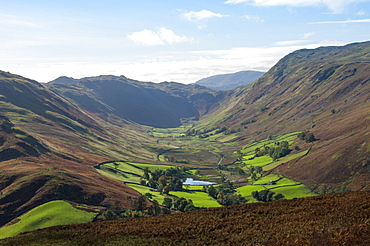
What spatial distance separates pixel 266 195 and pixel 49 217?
10718 cm

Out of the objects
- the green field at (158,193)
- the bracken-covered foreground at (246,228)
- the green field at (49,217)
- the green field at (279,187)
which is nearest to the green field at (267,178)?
the green field at (279,187)

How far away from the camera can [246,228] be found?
150ft

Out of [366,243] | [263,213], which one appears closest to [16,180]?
[263,213]

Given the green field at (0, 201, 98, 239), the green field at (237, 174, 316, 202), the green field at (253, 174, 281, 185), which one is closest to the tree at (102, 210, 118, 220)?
the green field at (0, 201, 98, 239)

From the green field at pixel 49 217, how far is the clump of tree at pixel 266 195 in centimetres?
8974

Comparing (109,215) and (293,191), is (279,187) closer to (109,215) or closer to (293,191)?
(293,191)

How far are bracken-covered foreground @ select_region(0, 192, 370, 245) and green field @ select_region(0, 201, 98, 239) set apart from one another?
135 feet

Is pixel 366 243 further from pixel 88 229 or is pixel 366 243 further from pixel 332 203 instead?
pixel 88 229

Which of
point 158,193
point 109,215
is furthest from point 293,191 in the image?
point 109,215

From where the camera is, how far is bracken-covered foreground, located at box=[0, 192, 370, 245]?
118 feet

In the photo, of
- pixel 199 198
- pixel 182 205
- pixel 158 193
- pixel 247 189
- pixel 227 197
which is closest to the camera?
pixel 182 205

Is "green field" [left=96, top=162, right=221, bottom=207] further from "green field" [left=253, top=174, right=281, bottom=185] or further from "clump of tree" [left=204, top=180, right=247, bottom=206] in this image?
"green field" [left=253, top=174, right=281, bottom=185]

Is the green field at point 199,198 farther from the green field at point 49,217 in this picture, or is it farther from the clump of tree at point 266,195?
the green field at point 49,217

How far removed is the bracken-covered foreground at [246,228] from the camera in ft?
118
